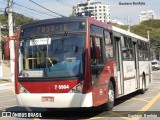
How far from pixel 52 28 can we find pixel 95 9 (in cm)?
3589

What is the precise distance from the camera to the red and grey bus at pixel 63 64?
33.2ft

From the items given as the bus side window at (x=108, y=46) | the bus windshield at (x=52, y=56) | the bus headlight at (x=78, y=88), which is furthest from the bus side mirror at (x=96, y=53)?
the bus side window at (x=108, y=46)

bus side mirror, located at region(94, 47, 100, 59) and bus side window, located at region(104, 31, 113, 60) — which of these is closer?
bus side mirror, located at region(94, 47, 100, 59)

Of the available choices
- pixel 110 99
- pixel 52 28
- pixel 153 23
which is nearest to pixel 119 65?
pixel 110 99

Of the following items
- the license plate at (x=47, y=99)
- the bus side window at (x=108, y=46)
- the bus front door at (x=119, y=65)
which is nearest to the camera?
the license plate at (x=47, y=99)

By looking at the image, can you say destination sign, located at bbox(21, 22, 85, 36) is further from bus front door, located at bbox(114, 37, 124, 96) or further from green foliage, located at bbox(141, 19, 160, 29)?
green foliage, located at bbox(141, 19, 160, 29)

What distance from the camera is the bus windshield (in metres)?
10.3

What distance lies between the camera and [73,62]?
1026 centimetres

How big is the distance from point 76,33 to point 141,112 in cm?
314

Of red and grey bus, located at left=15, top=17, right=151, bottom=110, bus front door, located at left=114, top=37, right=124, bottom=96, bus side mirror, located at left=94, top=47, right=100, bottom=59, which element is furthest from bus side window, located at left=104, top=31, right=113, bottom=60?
bus side mirror, located at left=94, top=47, right=100, bottom=59

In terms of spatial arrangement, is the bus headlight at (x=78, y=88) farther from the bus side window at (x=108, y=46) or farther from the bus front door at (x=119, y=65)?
the bus front door at (x=119, y=65)

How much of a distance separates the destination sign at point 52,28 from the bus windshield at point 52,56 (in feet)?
0.62

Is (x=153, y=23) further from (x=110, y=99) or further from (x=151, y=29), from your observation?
(x=110, y=99)

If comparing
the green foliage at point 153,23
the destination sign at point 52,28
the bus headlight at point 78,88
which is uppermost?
the green foliage at point 153,23
